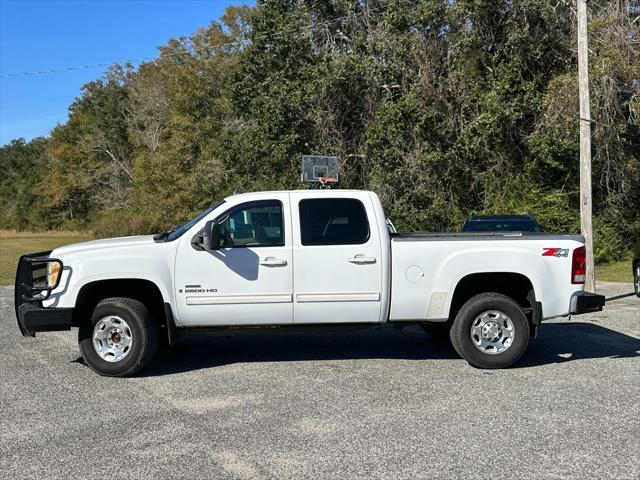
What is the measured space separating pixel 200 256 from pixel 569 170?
17.5 metres

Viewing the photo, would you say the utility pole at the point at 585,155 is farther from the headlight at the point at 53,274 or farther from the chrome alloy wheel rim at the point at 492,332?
the headlight at the point at 53,274

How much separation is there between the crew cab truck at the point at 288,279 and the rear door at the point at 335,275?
0.01m

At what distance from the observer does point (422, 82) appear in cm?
2253

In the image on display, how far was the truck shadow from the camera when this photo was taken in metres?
7.65

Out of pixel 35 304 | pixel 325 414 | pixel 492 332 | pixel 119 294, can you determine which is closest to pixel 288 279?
pixel 325 414

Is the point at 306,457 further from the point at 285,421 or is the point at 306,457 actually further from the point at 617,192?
the point at 617,192

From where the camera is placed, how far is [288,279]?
6863mm

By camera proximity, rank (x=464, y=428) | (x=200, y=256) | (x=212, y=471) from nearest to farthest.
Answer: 1. (x=212, y=471)
2. (x=464, y=428)
3. (x=200, y=256)

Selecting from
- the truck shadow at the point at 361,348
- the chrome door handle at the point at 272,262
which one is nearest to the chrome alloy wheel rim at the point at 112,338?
the truck shadow at the point at 361,348

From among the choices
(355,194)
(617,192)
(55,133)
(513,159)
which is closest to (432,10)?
(513,159)

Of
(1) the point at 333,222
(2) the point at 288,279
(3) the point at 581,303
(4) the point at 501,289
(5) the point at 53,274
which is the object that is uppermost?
(1) the point at 333,222

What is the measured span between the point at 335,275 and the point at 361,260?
0.32m

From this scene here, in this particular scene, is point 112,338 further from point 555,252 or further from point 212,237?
point 555,252

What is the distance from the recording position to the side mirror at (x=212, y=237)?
6.61 m
